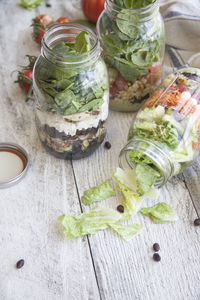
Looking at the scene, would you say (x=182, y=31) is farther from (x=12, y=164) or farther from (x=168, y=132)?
(x=12, y=164)

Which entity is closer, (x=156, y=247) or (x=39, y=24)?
(x=156, y=247)

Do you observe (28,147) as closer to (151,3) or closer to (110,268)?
(110,268)

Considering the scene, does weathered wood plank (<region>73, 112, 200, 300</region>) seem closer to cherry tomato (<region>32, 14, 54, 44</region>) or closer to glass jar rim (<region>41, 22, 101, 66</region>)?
glass jar rim (<region>41, 22, 101, 66</region>)

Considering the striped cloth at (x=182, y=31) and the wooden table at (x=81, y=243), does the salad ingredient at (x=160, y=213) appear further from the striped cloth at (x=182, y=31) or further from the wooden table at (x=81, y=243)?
the striped cloth at (x=182, y=31)

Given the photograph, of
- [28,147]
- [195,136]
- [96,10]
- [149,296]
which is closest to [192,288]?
[149,296]

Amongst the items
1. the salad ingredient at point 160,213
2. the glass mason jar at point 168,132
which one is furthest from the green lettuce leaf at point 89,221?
the glass mason jar at point 168,132

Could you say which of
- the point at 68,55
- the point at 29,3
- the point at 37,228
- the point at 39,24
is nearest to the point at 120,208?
the point at 37,228
